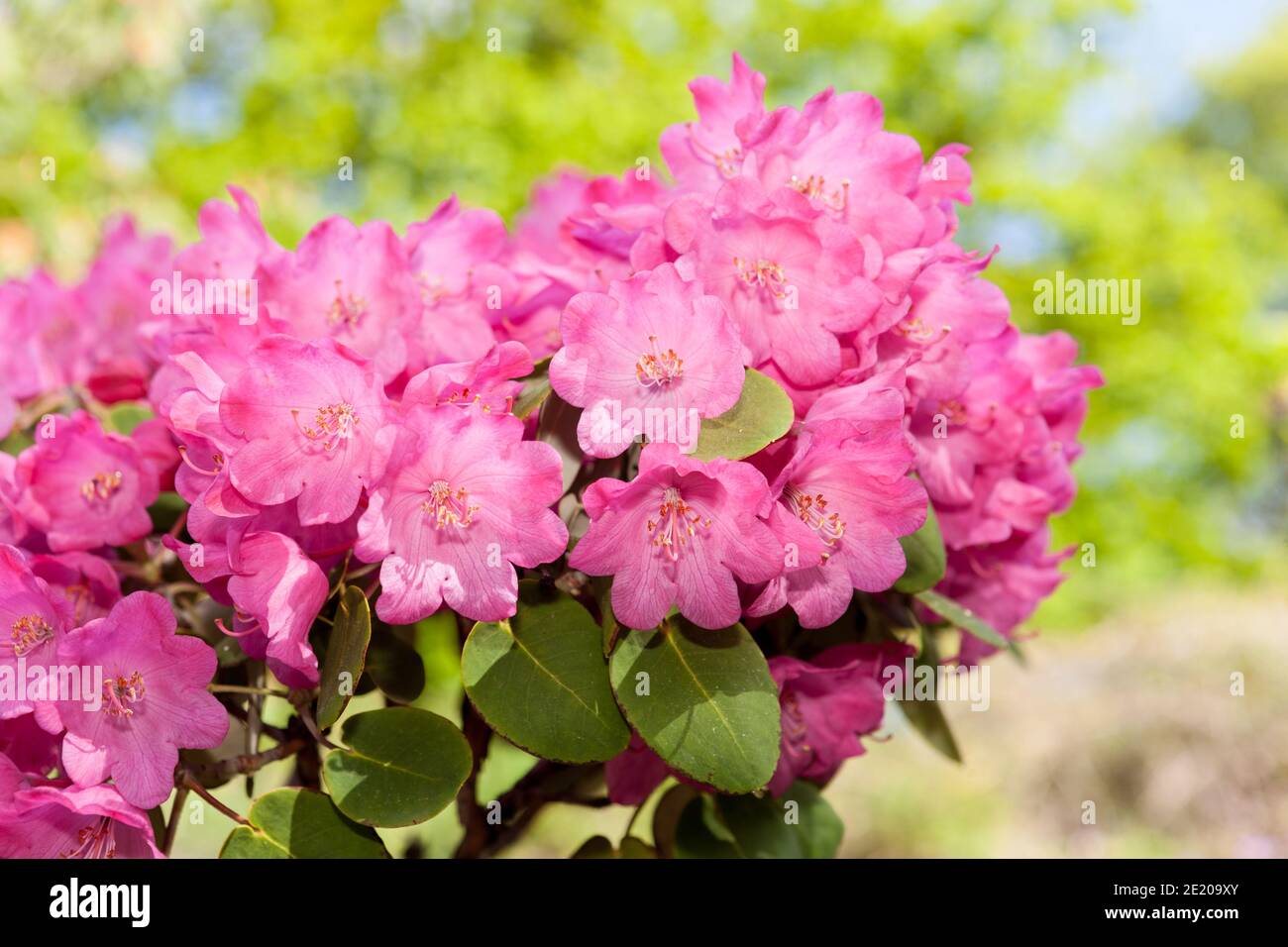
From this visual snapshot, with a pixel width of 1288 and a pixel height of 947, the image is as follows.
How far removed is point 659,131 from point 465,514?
310 centimetres

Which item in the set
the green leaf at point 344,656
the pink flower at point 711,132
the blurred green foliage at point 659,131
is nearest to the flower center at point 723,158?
the pink flower at point 711,132

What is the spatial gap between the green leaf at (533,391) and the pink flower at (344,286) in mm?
79

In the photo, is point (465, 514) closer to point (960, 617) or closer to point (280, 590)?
point (280, 590)

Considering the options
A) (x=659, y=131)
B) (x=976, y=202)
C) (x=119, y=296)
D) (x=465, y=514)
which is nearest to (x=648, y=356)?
(x=465, y=514)

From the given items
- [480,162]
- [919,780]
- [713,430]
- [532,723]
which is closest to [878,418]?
[713,430]

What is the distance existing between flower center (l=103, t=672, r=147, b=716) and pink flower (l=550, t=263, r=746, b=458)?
0.27 meters

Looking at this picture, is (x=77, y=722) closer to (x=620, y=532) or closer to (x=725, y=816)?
(x=620, y=532)

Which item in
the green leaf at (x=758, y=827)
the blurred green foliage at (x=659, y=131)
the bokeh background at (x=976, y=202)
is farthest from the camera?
the blurred green foliage at (x=659, y=131)

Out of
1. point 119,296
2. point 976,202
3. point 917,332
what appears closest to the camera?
point 917,332

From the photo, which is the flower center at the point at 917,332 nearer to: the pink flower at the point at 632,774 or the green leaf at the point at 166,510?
the pink flower at the point at 632,774

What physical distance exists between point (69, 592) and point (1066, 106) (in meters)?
4.43

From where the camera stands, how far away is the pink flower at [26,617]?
0.60 m

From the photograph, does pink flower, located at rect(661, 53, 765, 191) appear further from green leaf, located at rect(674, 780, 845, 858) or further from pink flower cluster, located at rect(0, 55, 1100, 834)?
green leaf, located at rect(674, 780, 845, 858)

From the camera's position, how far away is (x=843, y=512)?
61cm
